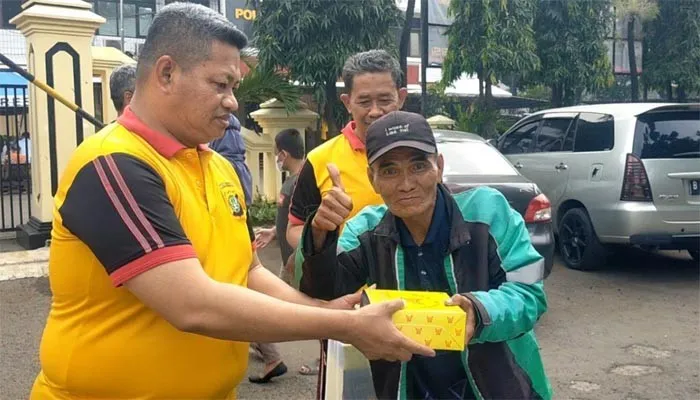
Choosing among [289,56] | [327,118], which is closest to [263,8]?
[289,56]

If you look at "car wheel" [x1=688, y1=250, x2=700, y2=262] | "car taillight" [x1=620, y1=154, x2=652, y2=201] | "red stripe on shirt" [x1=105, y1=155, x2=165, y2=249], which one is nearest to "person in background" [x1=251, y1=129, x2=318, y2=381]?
"red stripe on shirt" [x1=105, y1=155, x2=165, y2=249]

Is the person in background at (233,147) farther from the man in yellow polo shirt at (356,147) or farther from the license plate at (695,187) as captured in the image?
the license plate at (695,187)

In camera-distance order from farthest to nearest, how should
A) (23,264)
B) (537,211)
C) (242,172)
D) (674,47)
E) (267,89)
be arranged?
(674,47), (267,89), (23,264), (537,211), (242,172)

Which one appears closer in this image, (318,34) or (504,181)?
(504,181)

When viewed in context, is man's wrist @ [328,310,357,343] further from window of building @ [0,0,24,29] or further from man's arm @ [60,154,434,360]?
window of building @ [0,0,24,29]

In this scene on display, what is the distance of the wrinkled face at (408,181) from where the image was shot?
2117 millimetres

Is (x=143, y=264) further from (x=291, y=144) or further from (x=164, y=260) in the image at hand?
(x=291, y=144)

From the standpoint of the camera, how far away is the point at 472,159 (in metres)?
6.81

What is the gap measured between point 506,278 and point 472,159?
4862mm

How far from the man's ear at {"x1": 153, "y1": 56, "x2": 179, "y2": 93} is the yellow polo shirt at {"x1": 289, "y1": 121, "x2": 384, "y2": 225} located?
1285mm

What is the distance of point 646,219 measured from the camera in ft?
23.2

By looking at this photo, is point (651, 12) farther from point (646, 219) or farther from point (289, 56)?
point (646, 219)

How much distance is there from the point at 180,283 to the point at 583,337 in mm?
4786

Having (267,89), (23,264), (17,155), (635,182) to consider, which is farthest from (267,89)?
(635,182)
